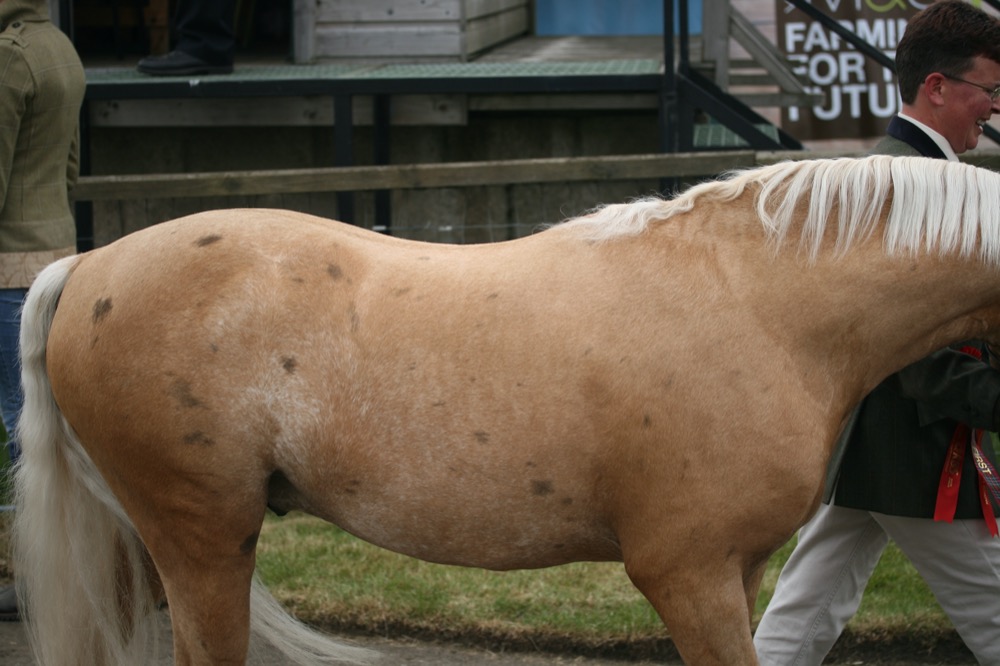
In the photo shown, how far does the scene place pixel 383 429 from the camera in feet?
8.23

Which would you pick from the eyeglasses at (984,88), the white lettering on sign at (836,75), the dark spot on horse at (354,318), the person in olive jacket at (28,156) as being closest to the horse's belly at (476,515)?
the dark spot on horse at (354,318)

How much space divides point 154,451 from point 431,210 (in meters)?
5.30

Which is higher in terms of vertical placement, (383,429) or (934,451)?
(383,429)

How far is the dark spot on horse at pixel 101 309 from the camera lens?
2598mm

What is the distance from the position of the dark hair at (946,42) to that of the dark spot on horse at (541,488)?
4.45 ft

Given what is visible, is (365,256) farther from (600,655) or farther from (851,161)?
(600,655)

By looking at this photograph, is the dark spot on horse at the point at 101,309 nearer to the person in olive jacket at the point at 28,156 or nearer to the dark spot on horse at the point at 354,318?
the dark spot on horse at the point at 354,318

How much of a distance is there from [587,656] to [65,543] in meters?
1.77

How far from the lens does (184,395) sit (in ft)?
8.29

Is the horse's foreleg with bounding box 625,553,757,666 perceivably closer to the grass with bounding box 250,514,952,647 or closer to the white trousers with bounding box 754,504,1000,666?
the white trousers with bounding box 754,504,1000,666

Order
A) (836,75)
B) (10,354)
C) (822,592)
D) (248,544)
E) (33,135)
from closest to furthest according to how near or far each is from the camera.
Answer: (248,544)
(822,592)
(33,135)
(10,354)
(836,75)

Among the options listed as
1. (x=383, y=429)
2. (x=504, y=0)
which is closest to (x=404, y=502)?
(x=383, y=429)

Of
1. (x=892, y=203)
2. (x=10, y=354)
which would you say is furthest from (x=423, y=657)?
(x=892, y=203)

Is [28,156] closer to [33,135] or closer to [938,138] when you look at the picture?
[33,135]
